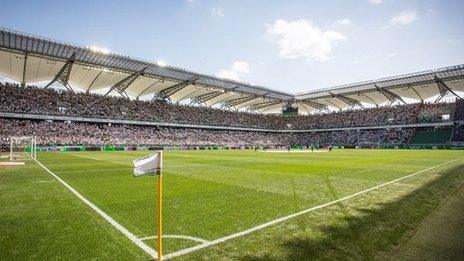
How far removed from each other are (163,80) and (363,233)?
59244 mm

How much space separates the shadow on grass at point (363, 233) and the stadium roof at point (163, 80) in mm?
45734

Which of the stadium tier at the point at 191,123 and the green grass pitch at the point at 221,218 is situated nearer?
the green grass pitch at the point at 221,218

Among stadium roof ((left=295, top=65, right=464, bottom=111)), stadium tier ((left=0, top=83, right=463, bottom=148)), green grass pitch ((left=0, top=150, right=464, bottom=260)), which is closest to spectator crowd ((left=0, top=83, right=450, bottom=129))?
stadium tier ((left=0, top=83, right=463, bottom=148))

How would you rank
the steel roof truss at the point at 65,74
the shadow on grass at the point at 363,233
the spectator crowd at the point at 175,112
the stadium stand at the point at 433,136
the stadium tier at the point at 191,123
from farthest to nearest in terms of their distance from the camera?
the stadium stand at the point at 433,136 → the spectator crowd at the point at 175,112 → the stadium tier at the point at 191,123 → the steel roof truss at the point at 65,74 → the shadow on grass at the point at 363,233

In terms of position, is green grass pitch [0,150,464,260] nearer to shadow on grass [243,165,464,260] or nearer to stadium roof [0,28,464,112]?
shadow on grass [243,165,464,260]

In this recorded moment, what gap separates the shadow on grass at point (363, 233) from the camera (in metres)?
4.57

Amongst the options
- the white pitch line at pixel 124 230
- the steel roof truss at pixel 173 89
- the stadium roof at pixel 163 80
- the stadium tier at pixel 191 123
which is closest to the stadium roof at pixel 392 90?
the stadium roof at pixel 163 80

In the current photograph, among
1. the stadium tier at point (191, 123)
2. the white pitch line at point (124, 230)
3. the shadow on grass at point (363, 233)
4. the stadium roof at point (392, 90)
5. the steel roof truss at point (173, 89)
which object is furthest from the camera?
the steel roof truss at point (173, 89)

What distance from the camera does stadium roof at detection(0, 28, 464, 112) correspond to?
44375 millimetres

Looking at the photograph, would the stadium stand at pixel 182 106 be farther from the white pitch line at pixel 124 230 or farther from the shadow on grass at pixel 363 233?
the shadow on grass at pixel 363 233

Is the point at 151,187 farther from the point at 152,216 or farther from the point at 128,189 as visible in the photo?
the point at 152,216

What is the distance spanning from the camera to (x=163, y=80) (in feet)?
200

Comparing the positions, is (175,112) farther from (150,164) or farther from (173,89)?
(150,164)

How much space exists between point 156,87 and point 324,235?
64413 millimetres
